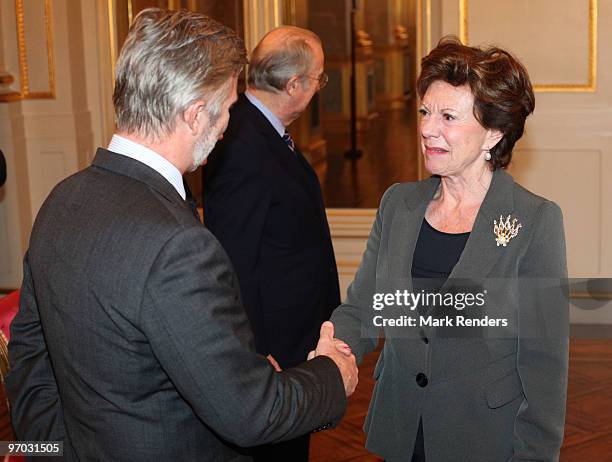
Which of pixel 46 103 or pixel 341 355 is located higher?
pixel 46 103

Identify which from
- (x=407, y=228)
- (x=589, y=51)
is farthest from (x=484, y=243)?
(x=589, y=51)

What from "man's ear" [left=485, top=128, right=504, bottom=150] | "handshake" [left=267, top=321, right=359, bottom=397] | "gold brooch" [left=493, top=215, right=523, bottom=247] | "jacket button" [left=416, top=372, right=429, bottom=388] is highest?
"man's ear" [left=485, top=128, right=504, bottom=150]

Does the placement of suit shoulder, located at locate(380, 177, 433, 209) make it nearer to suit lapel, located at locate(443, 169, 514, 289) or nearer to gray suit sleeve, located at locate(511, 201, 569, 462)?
suit lapel, located at locate(443, 169, 514, 289)

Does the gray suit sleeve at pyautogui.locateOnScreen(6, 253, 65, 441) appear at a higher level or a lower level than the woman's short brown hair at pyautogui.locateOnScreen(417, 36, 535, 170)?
lower

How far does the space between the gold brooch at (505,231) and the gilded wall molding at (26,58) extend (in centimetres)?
450

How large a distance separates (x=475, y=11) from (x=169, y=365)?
4435mm

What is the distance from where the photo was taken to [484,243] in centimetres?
223

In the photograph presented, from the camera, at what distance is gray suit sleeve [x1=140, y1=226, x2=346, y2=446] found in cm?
159

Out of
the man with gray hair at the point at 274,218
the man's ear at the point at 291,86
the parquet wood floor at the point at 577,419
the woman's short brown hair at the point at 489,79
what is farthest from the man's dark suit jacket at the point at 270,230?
the woman's short brown hair at the point at 489,79

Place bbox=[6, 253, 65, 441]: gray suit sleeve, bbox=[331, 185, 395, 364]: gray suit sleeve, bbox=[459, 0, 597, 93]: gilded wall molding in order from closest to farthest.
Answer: bbox=[6, 253, 65, 441]: gray suit sleeve < bbox=[331, 185, 395, 364]: gray suit sleeve < bbox=[459, 0, 597, 93]: gilded wall molding

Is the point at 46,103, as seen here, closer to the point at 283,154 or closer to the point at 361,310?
the point at 283,154

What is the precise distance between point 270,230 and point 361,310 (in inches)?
33.0

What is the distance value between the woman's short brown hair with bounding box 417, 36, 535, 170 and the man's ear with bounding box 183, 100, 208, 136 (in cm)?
79

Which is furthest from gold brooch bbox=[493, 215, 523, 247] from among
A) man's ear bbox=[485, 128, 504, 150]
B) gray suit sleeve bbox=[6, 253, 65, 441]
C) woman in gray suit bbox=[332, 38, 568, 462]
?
gray suit sleeve bbox=[6, 253, 65, 441]
